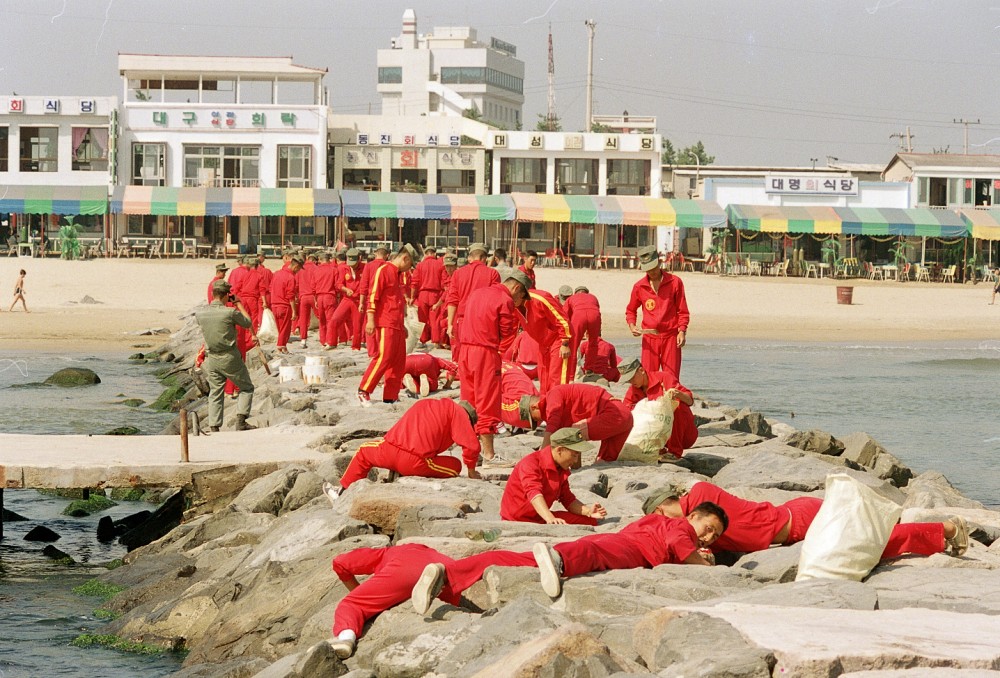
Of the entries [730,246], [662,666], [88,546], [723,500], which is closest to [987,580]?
[723,500]

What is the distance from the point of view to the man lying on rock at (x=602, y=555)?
720cm

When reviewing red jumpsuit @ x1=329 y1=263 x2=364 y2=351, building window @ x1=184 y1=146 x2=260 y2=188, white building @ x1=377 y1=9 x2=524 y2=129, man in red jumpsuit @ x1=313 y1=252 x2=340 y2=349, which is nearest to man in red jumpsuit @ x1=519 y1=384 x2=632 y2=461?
red jumpsuit @ x1=329 y1=263 x2=364 y2=351

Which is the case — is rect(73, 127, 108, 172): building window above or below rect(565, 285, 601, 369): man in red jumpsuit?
above

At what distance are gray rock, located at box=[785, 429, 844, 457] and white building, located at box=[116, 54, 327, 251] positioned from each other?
1648 inches

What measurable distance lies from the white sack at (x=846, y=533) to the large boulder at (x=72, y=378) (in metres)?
18.5

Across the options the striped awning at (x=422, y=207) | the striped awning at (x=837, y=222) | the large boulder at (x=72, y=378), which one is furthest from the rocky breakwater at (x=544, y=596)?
the striped awning at (x=837, y=222)

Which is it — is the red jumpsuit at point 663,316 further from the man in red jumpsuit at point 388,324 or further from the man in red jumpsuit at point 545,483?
the man in red jumpsuit at point 545,483

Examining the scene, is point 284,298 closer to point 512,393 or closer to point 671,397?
point 512,393

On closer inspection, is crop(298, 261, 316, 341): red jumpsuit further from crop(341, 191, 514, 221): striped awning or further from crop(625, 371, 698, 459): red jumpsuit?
crop(341, 191, 514, 221): striped awning

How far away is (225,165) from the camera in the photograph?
56312 millimetres

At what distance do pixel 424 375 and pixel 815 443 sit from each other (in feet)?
14.5

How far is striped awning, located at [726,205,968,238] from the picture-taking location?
54.2 meters

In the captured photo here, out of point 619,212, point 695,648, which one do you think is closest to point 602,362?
point 695,648

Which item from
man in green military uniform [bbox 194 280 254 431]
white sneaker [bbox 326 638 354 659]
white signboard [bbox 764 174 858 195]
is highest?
white signboard [bbox 764 174 858 195]
